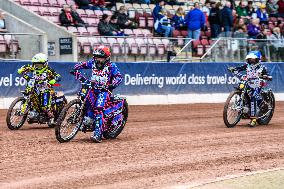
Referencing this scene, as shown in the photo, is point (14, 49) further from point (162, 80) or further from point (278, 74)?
point (278, 74)

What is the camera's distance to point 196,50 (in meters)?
25.6

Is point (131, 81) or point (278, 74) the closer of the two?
point (131, 81)

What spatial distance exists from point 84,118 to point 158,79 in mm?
11467

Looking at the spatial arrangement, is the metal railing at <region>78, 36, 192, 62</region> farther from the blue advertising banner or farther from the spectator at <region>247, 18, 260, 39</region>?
the spectator at <region>247, 18, 260, 39</region>

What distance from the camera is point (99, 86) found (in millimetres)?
13070

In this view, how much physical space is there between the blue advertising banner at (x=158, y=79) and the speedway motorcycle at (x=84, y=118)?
760cm

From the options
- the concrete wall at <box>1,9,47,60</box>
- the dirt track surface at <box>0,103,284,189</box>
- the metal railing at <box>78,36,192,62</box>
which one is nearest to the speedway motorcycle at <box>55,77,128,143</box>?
the dirt track surface at <box>0,103,284,189</box>

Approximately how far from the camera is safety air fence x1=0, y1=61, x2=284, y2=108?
22047 millimetres

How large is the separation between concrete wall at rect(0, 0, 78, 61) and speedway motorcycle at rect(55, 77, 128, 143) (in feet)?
31.3

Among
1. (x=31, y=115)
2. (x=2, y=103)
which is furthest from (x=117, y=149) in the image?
(x=2, y=103)

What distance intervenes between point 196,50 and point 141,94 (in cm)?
313

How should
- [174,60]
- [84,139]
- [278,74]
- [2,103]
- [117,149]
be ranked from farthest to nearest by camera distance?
[278,74] → [174,60] → [2,103] → [84,139] → [117,149]

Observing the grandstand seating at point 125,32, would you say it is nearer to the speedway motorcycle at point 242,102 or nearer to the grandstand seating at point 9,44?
the grandstand seating at point 9,44

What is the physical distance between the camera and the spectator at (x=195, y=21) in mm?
27500
